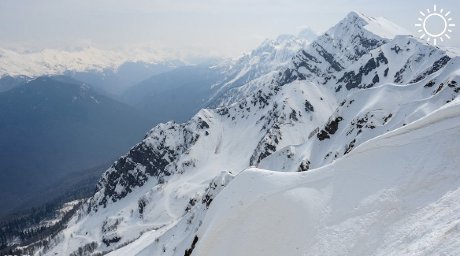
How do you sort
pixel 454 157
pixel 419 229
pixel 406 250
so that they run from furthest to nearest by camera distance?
pixel 454 157 → pixel 419 229 → pixel 406 250

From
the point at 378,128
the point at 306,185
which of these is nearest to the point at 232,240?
the point at 306,185

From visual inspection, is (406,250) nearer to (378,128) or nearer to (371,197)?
(371,197)

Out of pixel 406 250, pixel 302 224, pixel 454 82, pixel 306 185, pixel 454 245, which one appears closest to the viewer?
pixel 454 245

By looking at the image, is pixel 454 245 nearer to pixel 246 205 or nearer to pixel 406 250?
pixel 406 250

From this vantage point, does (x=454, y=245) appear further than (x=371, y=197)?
No

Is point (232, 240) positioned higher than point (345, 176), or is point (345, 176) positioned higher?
point (345, 176)

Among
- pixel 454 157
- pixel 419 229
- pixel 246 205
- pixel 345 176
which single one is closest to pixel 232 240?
pixel 246 205
